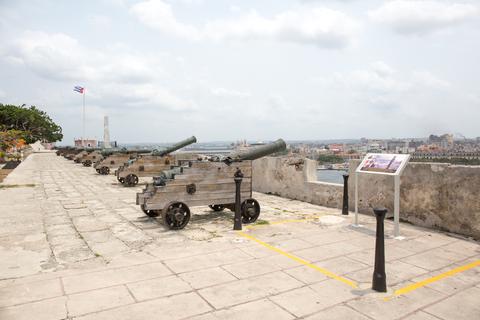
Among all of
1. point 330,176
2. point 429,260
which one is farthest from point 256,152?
point 429,260

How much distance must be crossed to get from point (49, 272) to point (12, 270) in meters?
0.52

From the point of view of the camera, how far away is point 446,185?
6523 millimetres

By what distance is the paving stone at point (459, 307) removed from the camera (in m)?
3.38

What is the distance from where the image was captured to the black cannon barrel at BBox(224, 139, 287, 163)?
759 centimetres

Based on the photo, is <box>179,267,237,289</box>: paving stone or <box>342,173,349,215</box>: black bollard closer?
<box>179,267,237,289</box>: paving stone

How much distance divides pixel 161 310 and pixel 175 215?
3.19 m

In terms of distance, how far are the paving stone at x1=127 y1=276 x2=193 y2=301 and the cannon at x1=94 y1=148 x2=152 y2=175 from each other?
47.8 feet

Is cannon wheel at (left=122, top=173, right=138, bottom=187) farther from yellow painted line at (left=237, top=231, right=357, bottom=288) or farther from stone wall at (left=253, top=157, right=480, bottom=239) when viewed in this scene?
yellow painted line at (left=237, top=231, right=357, bottom=288)

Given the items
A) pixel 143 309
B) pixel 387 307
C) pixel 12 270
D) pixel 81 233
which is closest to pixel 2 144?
pixel 81 233

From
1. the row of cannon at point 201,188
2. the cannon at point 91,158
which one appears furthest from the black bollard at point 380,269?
the cannon at point 91,158

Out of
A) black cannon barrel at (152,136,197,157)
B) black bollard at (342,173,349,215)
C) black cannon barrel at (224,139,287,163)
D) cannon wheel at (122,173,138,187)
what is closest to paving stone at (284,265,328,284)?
black cannon barrel at (224,139,287,163)

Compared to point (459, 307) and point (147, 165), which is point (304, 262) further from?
point (147, 165)

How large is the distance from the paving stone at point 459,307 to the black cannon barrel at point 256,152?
4.70 m

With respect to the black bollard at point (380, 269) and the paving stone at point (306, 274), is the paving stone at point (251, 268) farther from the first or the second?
the black bollard at point (380, 269)
